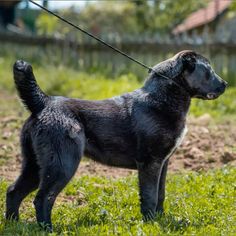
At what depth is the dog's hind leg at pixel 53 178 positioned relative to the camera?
15.1 feet

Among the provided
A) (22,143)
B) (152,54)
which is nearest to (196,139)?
(22,143)

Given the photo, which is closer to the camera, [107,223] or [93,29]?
[107,223]

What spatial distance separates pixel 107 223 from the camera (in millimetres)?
4809

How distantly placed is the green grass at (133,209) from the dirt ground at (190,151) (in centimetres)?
70

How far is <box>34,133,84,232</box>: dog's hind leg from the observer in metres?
4.60

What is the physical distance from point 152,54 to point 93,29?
1753 centimetres

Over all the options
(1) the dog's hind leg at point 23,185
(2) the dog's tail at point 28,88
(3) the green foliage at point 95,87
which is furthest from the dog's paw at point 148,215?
(3) the green foliage at point 95,87

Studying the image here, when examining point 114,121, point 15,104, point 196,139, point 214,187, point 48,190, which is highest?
point 114,121

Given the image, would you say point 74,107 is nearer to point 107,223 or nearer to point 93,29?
point 107,223

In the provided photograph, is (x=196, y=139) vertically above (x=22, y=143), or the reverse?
(x=22, y=143)

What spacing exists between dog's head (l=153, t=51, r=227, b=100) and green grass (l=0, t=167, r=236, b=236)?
111 cm

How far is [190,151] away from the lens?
7.95 metres

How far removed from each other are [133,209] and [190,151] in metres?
2.86

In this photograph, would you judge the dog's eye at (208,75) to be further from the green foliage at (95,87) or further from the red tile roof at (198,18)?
the red tile roof at (198,18)
